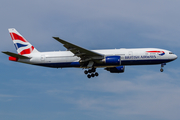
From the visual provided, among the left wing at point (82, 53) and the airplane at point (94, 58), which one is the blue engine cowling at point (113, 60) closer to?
the airplane at point (94, 58)

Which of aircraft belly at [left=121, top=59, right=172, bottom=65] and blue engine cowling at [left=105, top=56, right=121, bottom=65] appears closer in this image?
blue engine cowling at [left=105, top=56, right=121, bottom=65]

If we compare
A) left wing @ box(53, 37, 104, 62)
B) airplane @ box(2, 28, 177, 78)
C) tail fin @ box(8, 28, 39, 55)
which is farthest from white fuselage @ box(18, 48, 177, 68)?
tail fin @ box(8, 28, 39, 55)

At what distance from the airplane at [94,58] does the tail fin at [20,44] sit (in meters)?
0.72

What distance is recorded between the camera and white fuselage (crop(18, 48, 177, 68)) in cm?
3891

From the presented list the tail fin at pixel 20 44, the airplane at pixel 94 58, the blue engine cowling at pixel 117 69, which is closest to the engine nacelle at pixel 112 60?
the airplane at pixel 94 58

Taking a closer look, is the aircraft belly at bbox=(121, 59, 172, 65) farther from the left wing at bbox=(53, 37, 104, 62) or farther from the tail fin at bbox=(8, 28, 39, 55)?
the tail fin at bbox=(8, 28, 39, 55)

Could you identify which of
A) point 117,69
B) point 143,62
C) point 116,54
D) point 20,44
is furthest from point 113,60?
point 20,44

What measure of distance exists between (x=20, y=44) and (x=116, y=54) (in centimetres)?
1449

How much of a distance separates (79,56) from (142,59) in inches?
337

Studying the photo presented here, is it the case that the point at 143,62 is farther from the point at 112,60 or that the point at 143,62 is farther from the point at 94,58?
the point at 94,58

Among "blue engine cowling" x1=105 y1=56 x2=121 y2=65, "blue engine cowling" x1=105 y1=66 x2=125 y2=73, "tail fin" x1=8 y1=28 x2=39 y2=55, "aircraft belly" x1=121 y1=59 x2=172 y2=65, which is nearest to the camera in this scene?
"blue engine cowling" x1=105 y1=56 x2=121 y2=65

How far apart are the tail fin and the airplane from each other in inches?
28.2

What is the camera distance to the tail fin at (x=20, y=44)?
4222 cm

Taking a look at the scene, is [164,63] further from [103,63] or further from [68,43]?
[68,43]
